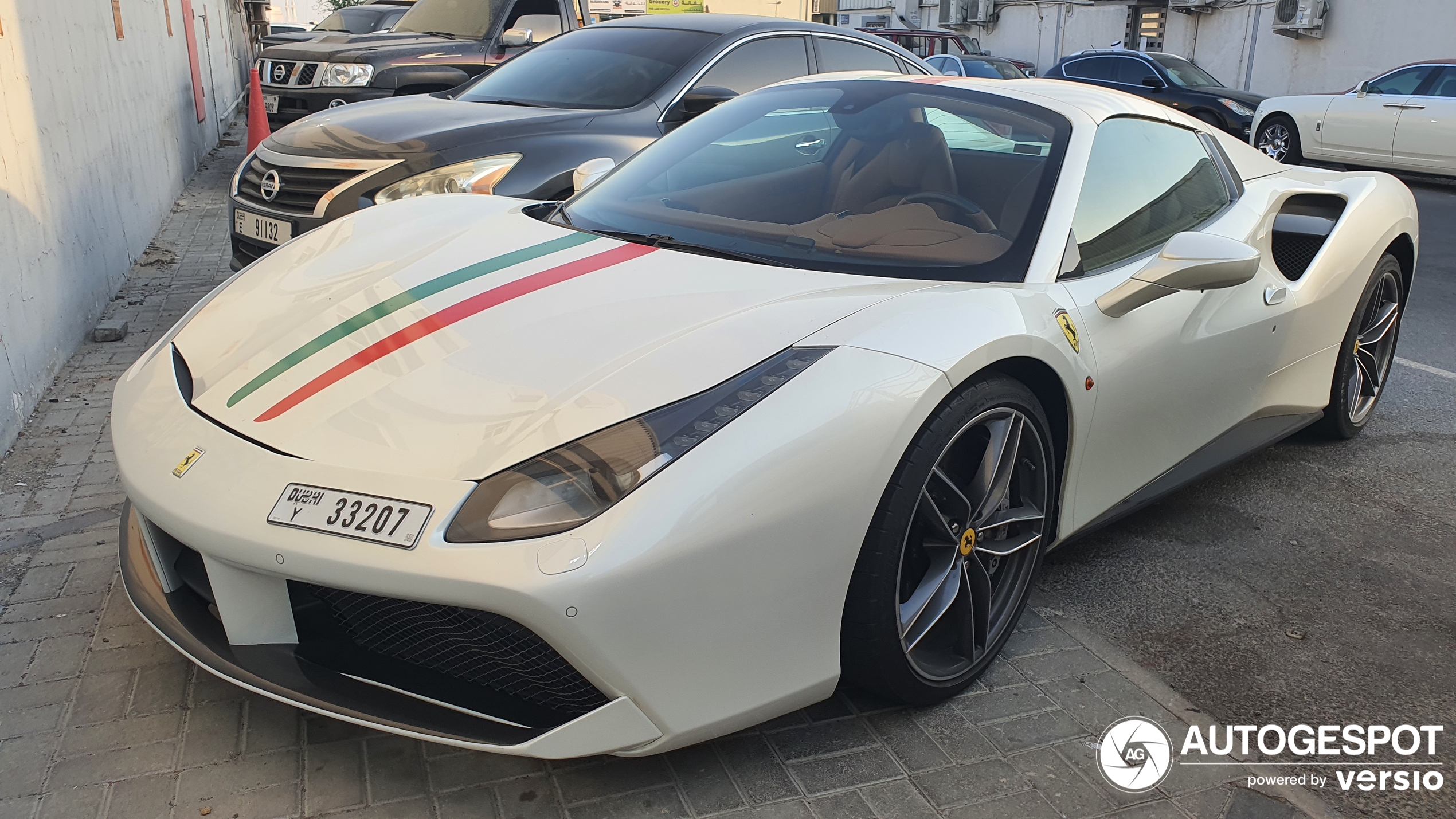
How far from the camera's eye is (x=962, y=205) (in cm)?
278

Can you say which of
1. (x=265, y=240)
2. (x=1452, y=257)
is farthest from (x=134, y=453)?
(x=1452, y=257)

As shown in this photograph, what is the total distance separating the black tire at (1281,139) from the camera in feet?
41.8

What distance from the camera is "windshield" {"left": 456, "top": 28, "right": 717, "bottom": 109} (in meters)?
5.43

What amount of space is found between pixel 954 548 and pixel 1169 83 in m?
13.9

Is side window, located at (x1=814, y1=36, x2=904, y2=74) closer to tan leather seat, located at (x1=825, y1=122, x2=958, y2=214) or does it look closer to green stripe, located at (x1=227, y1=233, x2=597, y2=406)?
tan leather seat, located at (x1=825, y1=122, x2=958, y2=214)

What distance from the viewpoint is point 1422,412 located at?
4.46 m

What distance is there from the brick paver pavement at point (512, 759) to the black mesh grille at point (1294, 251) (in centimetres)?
151

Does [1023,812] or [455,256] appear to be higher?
[455,256]

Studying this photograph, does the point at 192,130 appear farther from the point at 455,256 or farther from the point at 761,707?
the point at 761,707

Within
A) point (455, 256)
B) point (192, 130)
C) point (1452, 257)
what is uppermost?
point (455, 256)

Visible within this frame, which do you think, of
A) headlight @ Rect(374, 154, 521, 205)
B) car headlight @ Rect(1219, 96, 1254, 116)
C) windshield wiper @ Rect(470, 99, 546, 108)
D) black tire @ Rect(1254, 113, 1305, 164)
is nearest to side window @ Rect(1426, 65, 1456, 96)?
black tire @ Rect(1254, 113, 1305, 164)

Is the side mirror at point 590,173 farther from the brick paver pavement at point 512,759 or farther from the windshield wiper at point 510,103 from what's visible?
the windshield wiper at point 510,103

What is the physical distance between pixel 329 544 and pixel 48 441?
2.52 m

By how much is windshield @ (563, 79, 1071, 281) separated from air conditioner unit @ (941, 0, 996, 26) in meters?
29.4
